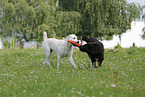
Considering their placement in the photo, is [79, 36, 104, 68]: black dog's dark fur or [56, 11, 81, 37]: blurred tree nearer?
[79, 36, 104, 68]: black dog's dark fur

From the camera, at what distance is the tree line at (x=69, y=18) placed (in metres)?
26.1

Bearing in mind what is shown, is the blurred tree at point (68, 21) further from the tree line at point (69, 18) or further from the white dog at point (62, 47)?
the white dog at point (62, 47)

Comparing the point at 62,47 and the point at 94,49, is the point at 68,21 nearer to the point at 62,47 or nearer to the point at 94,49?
the point at 62,47

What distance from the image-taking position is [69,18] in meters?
26.4

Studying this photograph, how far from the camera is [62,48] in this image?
331 inches

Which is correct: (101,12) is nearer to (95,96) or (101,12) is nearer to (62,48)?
(62,48)

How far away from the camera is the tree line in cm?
2611

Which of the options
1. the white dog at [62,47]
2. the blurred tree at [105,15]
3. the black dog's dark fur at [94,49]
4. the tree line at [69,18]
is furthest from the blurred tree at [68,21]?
the black dog's dark fur at [94,49]

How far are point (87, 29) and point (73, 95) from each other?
84.1ft

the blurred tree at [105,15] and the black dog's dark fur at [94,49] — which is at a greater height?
the blurred tree at [105,15]

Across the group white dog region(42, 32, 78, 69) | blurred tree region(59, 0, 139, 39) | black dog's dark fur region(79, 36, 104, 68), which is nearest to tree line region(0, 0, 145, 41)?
blurred tree region(59, 0, 139, 39)

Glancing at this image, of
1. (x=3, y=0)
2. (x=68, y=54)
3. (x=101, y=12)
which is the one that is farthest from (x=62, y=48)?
(x=3, y=0)

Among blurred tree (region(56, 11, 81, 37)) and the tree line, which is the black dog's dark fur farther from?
blurred tree (region(56, 11, 81, 37))

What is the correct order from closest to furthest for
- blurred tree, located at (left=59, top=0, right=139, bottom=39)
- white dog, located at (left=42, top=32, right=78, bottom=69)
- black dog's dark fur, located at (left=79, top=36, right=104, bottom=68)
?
1. black dog's dark fur, located at (left=79, top=36, right=104, bottom=68)
2. white dog, located at (left=42, top=32, right=78, bottom=69)
3. blurred tree, located at (left=59, top=0, right=139, bottom=39)
